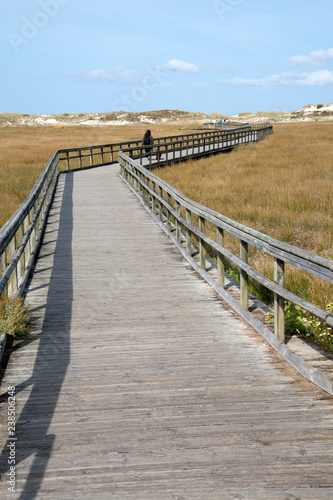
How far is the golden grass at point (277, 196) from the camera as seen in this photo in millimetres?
10647

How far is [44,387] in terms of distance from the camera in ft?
16.3

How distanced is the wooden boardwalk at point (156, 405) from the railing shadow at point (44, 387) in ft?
0.03

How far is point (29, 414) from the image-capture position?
4457 mm

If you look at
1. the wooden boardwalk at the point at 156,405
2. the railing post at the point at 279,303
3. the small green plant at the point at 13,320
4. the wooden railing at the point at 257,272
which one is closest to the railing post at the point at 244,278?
the wooden railing at the point at 257,272

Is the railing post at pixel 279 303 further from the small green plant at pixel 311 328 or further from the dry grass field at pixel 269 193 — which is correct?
the dry grass field at pixel 269 193

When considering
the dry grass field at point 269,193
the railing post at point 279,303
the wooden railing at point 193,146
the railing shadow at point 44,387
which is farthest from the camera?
the wooden railing at point 193,146

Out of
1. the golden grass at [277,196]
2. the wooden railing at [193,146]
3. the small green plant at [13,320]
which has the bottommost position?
the golden grass at [277,196]

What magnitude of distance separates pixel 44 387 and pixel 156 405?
3.42 ft

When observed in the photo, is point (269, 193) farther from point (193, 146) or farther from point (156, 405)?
point (193, 146)

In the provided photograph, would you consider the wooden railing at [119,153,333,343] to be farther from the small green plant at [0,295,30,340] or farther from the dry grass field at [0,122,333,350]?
the small green plant at [0,295,30,340]

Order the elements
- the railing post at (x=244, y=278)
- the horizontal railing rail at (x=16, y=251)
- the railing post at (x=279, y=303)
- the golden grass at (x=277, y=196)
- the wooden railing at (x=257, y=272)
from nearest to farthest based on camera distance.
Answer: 1. the wooden railing at (x=257, y=272)
2. the railing post at (x=279, y=303)
3. the horizontal railing rail at (x=16, y=251)
4. the railing post at (x=244, y=278)
5. the golden grass at (x=277, y=196)

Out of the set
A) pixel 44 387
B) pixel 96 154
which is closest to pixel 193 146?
pixel 96 154

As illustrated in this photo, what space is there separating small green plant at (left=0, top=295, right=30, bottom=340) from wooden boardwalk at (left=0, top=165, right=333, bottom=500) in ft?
0.53

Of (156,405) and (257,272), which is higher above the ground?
(257,272)
